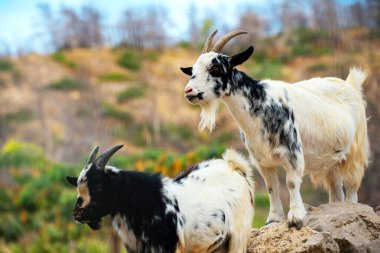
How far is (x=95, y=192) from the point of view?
513 cm

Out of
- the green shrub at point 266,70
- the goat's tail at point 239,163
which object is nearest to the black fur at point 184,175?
the goat's tail at point 239,163

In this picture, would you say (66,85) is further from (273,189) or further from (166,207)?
(166,207)

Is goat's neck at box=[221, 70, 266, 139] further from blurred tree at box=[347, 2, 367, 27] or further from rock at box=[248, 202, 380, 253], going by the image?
blurred tree at box=[347, 2, 367, 27]

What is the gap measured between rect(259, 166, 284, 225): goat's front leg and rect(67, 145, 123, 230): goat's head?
71.3 inches

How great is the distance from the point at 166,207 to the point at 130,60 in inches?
1618

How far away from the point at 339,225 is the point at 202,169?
1427 millimetres

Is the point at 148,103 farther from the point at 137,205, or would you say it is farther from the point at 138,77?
the point at 137,205

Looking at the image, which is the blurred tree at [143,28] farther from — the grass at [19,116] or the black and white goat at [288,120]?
the black and white goat at [288,120]

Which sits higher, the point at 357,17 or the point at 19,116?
the point at 357,17

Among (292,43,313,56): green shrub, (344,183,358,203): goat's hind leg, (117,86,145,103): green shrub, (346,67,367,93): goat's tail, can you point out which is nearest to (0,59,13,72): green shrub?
(117,86,145,103): green shrub

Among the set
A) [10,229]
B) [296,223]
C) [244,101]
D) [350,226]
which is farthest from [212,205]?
[10,229]

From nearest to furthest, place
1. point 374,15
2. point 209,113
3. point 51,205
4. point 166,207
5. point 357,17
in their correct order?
point 166,207 → point 209,113 → point 51,205 → point 374,15 → point 357,17

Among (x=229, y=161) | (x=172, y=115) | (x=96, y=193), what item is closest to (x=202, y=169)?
(x=229, y=161)

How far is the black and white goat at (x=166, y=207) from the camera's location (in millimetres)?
5113
